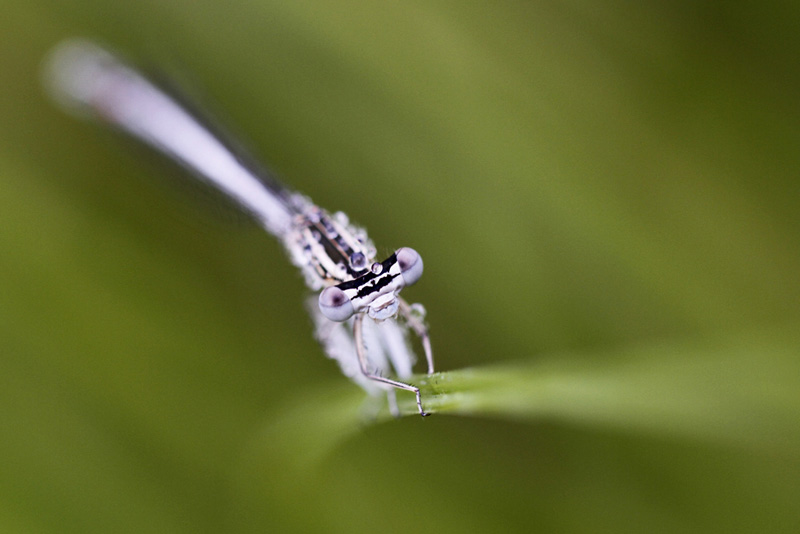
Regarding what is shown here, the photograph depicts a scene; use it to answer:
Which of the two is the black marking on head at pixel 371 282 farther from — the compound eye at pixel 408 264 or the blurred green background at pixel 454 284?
the blurred green background at pixel 454 284

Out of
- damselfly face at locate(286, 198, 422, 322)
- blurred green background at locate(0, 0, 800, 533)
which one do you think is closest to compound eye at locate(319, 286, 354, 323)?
damselfly face at locate(286, 198, 422, 322)

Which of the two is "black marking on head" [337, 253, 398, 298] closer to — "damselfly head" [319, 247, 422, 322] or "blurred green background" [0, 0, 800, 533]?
"damselfly head" [319, 247, 422, 322]

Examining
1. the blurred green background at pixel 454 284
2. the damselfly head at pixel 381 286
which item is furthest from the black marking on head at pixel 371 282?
the blurred green background at pixel 454 284

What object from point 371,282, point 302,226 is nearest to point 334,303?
A: point 371,282

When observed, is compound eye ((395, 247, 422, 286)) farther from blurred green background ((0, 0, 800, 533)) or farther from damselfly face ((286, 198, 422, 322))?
blurred green background ((0, 0, 800, 533))
